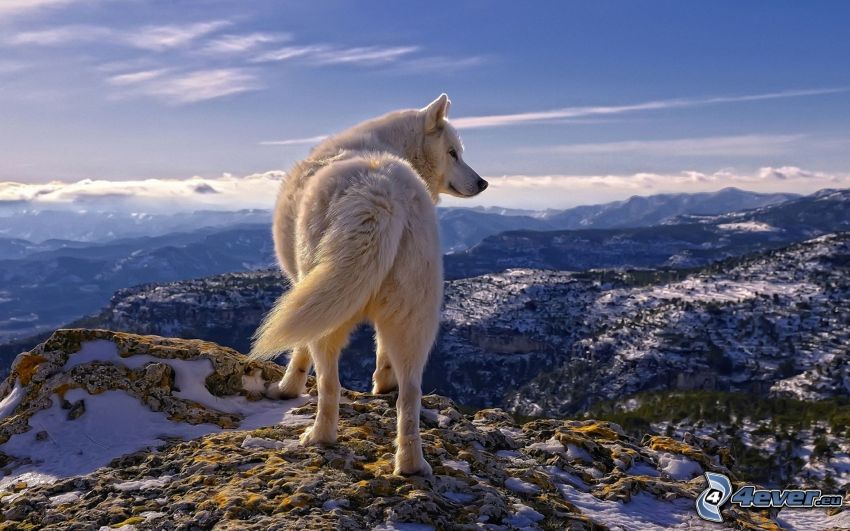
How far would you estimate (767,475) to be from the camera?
92.6 metres

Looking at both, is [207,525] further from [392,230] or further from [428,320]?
[392,230]

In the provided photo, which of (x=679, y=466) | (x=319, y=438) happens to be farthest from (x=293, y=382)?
(x=679, y=466)

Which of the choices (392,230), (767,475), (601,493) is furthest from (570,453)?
(767,475)

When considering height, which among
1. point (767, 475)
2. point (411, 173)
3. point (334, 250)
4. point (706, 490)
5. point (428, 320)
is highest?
point (411, 173)

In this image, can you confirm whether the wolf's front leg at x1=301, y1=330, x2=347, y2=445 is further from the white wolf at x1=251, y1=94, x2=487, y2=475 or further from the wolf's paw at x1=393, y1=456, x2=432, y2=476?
the wolf's paw at x1=393, y1=456, x2=432, y2=476

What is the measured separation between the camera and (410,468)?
9320 millimetres

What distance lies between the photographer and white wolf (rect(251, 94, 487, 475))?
25.8 feet

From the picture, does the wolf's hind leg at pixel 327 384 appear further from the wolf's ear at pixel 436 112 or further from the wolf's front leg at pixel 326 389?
the wolf's ear at pixel 436 112

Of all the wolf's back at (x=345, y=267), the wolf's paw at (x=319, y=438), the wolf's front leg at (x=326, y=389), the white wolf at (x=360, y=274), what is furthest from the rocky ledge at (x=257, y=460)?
the wolf's back at (x=345, y=267)

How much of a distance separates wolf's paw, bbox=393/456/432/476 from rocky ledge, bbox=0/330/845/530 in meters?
0.24

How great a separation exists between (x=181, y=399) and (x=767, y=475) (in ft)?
336

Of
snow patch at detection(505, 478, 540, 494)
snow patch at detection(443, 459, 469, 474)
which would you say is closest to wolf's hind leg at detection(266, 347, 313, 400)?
snow patch at detection(443, 459, 469, 474)

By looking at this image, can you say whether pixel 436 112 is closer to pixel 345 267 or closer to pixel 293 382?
pixel 345 267

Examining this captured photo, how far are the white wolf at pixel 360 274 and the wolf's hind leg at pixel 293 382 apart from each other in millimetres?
3213
